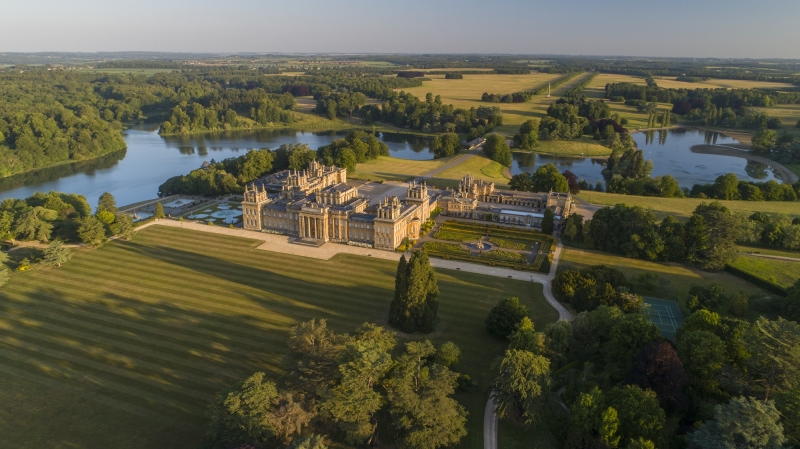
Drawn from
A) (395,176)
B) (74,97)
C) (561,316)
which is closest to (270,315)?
(561,316)

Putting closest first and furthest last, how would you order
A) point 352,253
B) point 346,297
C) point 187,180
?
point 346,297 → point 352,253 → point 187,180

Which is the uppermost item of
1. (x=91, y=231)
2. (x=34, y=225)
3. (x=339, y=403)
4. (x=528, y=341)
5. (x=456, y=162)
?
(x=456, y=162)

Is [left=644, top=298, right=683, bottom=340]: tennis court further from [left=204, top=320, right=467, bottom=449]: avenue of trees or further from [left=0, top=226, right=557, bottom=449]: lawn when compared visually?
[left=204, top=320, right=467, bottom=449]: avenue of trees

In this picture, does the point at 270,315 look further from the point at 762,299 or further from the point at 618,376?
the point at 762,299

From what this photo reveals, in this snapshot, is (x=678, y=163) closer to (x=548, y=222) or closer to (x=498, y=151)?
(x=498, y=151)

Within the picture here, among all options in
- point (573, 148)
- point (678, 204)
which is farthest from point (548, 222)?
point (573, 148)

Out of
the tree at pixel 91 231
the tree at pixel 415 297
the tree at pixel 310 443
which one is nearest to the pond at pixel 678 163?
the tree at pixel 415 297

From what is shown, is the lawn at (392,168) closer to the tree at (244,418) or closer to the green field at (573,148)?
the green field at (573,148)

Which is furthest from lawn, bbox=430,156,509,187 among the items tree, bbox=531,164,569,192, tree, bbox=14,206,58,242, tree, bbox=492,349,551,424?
tree, bbox=492,349,551,424
